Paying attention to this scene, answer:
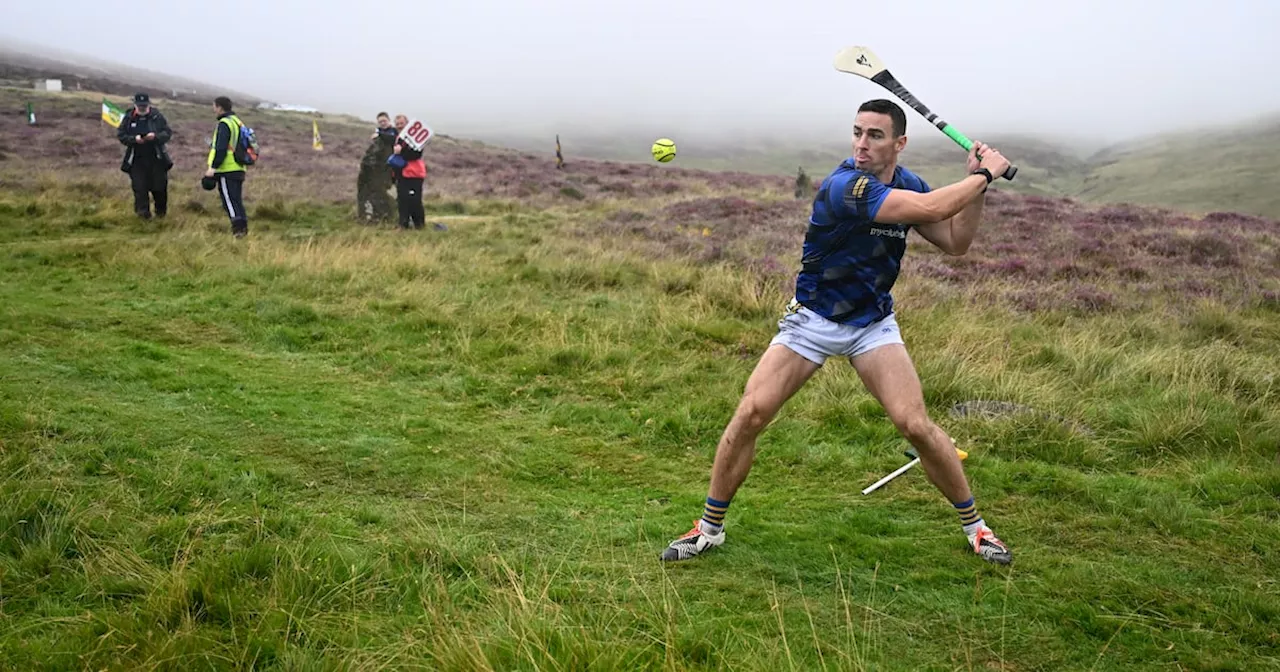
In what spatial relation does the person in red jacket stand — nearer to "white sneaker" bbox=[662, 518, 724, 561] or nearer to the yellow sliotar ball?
the yellow sliotar ball

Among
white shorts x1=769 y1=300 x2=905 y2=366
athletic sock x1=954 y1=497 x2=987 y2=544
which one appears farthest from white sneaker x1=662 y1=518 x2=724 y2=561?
athletic sock x1=954 y1=497 x2=987 y2=544

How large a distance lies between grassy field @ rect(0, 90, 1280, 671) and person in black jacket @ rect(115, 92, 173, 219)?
2.39m

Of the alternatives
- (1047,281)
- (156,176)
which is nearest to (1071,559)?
(1047,281)

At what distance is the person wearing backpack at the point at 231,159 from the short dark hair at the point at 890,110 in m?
11.7

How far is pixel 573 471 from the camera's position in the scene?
216 inches

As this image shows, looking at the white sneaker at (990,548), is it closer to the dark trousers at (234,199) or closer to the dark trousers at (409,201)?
the dark trousers at (234,199)

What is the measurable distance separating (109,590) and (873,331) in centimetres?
346

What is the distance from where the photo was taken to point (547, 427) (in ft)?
20.6

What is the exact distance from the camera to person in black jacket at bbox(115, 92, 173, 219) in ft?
45.3

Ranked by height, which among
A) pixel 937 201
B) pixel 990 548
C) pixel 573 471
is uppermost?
pixel 937 201

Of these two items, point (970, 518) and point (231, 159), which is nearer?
point (970, 518)

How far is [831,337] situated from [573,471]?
6.91ft

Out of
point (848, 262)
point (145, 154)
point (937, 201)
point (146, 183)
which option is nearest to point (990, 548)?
point (848, 262)

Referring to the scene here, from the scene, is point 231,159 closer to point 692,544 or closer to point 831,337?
point 692,544
